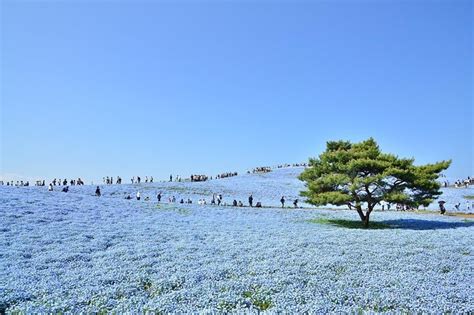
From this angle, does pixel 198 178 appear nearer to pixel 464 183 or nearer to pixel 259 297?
pixel 464 183

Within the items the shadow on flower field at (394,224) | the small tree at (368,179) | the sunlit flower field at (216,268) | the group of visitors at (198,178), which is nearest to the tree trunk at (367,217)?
the small tree at (368,179)

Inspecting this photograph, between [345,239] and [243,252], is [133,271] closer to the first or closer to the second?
[243,252]

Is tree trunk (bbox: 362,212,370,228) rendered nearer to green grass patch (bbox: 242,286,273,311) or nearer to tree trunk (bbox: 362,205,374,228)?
tree trunk (bbox: 362,205,374,228)

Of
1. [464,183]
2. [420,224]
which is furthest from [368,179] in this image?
[464,183]

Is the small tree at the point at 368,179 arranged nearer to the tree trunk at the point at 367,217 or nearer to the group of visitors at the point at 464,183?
the tree trunk at the point at 367,217

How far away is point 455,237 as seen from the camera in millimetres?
22656

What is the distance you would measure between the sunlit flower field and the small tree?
5006mm

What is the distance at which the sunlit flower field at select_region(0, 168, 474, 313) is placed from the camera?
1062 centimetres

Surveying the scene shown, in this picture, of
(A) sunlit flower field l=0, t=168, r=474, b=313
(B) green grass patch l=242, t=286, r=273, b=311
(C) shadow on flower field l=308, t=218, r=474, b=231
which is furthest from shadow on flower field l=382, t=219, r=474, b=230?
(B) green grass patch l=242, t=286, r=273, b=311

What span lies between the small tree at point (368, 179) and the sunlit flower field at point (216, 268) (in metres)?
5.01

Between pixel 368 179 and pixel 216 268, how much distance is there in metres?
18.8

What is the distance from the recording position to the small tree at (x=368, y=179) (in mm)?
29828

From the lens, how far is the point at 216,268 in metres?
14.1

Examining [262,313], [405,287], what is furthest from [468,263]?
[262,313]
